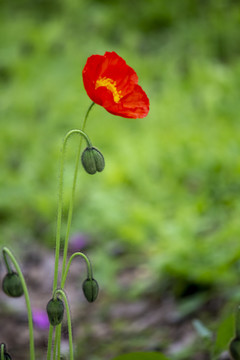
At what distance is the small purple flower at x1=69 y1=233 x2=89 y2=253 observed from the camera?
8.36ft

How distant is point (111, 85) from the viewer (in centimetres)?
89

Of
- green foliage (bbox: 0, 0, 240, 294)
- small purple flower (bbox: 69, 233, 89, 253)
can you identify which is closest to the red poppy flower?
green foliage (bbox: 0, 0, 240, 294)

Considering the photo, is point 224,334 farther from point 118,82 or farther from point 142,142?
point 142,142

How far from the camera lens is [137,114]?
0.86 m

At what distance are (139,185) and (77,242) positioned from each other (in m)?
0.56

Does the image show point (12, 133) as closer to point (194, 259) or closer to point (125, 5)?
point (194, 259)

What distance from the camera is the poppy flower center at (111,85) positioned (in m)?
0.89

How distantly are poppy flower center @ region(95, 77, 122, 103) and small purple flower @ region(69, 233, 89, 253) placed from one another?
5.55 ft

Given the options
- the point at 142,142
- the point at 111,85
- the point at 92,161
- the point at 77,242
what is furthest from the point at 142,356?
the point at 142,142

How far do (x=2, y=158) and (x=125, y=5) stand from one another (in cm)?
364

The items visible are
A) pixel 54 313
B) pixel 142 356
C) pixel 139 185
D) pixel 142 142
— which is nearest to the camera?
pixel 54 313

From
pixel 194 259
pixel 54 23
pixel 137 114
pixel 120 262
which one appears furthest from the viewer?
pixel 54 23

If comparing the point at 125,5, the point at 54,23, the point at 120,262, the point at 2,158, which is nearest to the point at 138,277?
the point at 120,262

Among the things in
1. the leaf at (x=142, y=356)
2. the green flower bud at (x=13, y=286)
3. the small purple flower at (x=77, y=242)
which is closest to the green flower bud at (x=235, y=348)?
the leaf at (x=142, y=356)
